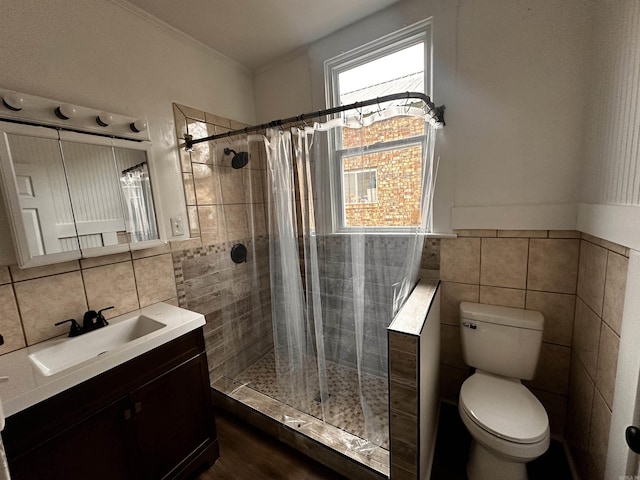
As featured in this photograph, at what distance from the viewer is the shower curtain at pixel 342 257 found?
148cm

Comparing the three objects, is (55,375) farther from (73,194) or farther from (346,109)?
(346,109)

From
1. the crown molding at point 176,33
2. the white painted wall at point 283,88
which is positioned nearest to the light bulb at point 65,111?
the crown molding at point 176,33

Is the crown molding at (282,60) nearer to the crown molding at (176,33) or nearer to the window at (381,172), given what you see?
the crown molding at (176,33)

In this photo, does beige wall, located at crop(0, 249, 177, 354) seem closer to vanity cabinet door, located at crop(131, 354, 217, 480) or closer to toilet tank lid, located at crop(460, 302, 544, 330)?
vanity cabinet door, located at crop(131, 354, 217, 480)

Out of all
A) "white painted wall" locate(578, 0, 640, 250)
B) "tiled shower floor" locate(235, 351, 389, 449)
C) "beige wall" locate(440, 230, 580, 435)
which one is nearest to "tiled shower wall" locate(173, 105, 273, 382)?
"tiled shower floor" locate(235, 351, 389, 449)

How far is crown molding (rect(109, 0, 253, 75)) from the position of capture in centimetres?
159

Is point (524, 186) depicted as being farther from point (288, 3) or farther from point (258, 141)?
point (288, 3)

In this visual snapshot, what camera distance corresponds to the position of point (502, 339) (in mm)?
1557

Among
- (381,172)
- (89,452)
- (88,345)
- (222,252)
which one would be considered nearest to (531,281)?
(381,172)

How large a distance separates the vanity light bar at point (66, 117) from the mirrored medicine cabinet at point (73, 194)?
4 cm

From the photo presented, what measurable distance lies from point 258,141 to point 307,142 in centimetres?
38

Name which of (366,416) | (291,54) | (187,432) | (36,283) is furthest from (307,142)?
(187,432)

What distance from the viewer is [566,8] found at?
1348mm

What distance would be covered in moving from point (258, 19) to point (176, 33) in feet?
1.89
